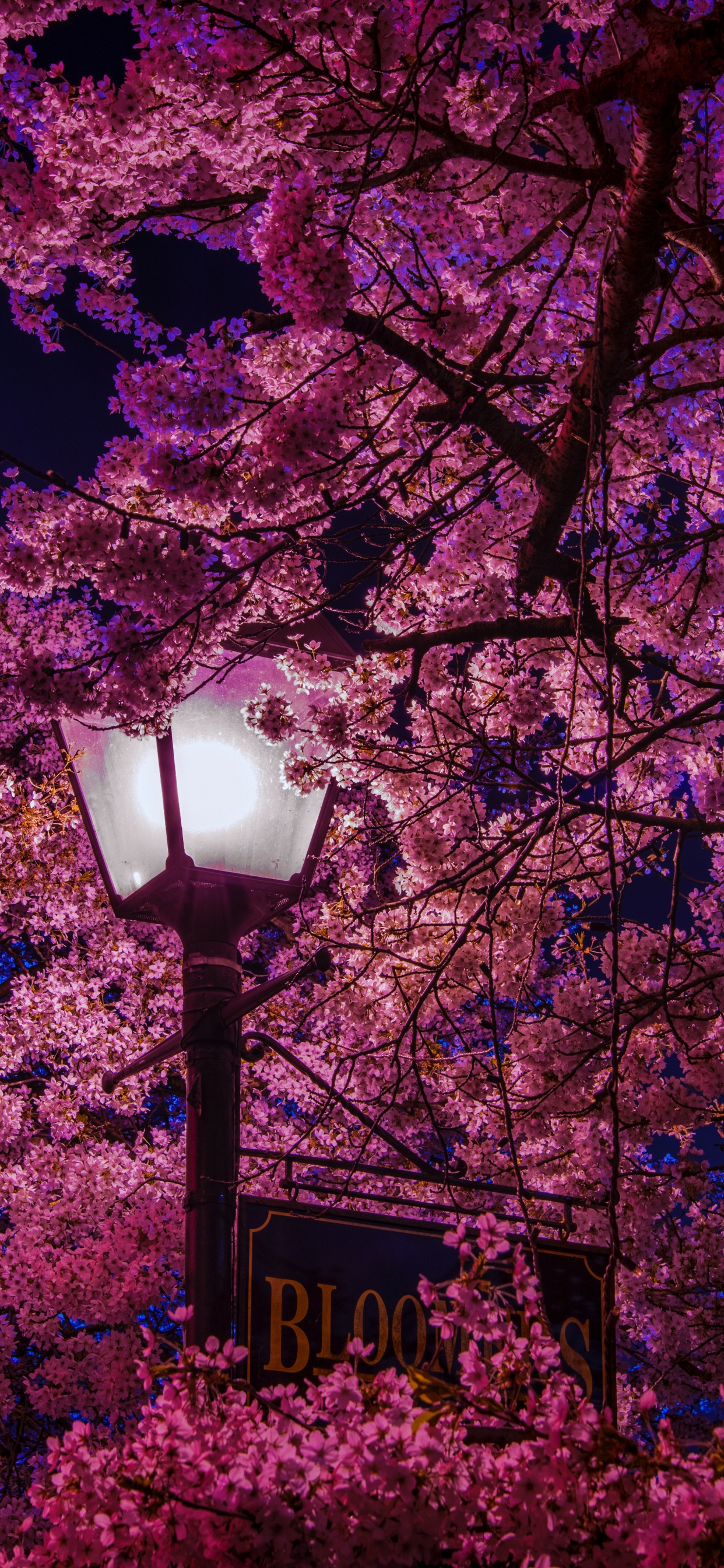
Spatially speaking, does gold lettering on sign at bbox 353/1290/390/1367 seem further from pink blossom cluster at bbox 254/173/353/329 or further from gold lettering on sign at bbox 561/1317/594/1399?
pink blossom cluster at bbox 254/173/353/329

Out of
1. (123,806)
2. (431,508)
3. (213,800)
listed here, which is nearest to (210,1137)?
(213,800)

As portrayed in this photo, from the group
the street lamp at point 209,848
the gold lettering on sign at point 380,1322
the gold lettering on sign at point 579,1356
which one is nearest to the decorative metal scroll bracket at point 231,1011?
the street lamp at point 209,848

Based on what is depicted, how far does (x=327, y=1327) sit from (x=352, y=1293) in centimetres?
14

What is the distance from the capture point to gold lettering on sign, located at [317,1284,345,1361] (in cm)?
292

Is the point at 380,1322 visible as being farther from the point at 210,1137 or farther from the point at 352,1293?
the point at 210,1137

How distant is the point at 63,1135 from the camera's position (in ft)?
31.0

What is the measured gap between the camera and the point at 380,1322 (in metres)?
3.09

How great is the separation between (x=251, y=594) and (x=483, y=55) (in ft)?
8.05

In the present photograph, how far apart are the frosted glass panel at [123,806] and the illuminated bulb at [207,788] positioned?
0.04 m

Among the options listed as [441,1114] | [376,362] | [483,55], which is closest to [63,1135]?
[441,1114]

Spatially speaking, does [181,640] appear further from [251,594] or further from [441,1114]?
[441,1114]

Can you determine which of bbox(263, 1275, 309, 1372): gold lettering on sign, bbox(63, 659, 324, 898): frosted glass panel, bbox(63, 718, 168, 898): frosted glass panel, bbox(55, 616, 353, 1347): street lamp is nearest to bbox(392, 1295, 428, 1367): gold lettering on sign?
bbox(263, 1275, 309, 1372): gold lettering on sign

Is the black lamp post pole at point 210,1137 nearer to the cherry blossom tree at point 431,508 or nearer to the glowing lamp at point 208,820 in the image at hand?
the glowing lamp at point 208,820

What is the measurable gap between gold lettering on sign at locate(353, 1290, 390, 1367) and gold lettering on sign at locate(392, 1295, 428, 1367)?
0.9 inches
